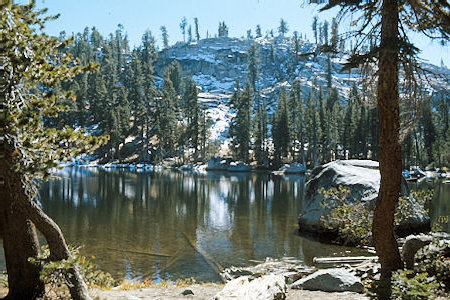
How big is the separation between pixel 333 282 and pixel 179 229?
41.7 ft

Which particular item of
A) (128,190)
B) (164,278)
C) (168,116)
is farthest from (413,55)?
(168,116)

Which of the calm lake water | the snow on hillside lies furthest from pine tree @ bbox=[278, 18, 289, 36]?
the calm lake water

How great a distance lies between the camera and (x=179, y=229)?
19953 millimetres

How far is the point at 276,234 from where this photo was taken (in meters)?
18.7

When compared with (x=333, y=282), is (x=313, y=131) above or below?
above

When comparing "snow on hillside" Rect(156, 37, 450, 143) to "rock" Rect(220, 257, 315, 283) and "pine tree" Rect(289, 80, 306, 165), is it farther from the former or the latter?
"rock" Rect(220, 257, 315, 283)

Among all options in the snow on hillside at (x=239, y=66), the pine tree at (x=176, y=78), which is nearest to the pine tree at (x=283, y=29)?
the snow on hillside at (x=239, y=66)

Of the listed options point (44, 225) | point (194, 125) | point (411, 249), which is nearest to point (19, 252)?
point (44, 225)

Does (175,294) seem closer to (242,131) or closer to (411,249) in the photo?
(411,249)

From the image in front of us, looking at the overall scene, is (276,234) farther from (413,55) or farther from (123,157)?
(123,157)

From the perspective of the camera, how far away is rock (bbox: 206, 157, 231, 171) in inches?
3063

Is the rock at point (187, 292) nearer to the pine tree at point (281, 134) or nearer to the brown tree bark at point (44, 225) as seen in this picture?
the brown tree bark at point (44, 225)

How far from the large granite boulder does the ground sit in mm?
8301

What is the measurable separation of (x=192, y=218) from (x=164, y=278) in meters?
11.1
